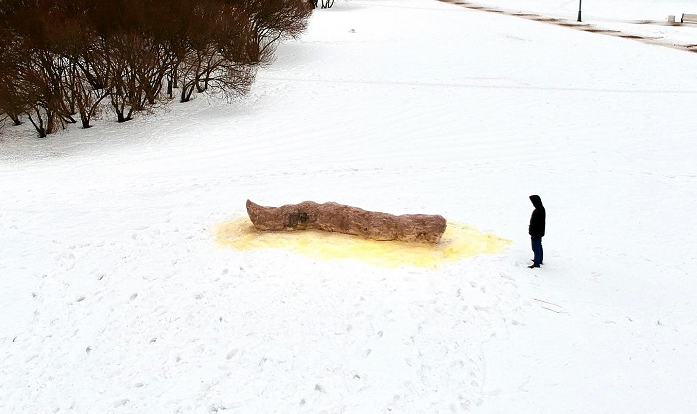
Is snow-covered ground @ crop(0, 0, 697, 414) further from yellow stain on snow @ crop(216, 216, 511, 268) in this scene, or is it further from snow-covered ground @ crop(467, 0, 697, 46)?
snow-covered ground @ crop(467, 0, 697, 46)

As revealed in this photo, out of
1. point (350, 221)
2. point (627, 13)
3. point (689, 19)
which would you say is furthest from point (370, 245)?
point (627, 13)

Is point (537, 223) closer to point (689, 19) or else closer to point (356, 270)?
point (356, 270)

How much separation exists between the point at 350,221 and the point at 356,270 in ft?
5.35

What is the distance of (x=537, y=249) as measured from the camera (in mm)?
10211

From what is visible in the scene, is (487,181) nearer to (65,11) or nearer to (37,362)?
(37,362)

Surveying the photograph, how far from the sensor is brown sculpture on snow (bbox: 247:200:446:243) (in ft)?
35.9

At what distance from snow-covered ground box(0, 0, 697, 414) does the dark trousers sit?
0.80ft

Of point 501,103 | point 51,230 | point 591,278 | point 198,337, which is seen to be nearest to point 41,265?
point 51,230

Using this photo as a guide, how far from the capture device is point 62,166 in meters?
18.2

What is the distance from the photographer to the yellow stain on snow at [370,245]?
10500mm

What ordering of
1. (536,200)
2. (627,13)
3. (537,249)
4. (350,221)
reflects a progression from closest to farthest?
(536,200) < (537,249) < (350,221) < (627,13)

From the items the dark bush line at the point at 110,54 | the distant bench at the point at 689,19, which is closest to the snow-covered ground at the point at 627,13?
the distant bench at the point at 689,19

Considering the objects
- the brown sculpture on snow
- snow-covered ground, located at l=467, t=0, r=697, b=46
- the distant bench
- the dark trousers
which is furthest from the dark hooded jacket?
the distant bench

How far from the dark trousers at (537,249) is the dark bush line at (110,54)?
17911 mm
